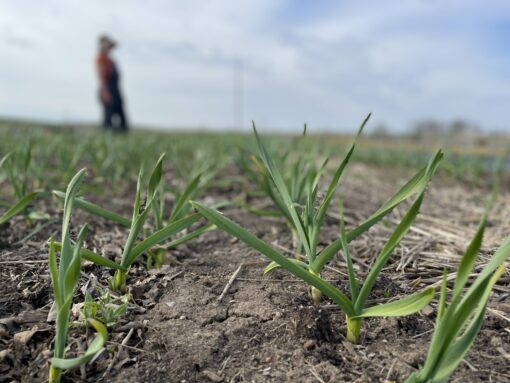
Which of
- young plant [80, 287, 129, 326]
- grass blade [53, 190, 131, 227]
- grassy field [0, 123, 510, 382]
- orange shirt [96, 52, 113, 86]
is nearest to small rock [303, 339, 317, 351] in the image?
grassy field [0, 123, 510, 382]

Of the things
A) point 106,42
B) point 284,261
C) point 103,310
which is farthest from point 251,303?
point 106,42

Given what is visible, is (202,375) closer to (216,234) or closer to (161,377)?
(161,377)

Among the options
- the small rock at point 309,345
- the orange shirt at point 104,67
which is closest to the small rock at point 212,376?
the small rock at point 309,345

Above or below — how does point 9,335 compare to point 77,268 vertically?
below

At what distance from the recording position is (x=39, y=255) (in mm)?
1216

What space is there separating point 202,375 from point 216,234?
0.85 metres

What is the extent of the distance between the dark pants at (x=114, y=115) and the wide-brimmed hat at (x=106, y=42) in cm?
92

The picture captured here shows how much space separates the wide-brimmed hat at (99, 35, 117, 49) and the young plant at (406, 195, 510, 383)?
25.1 feet

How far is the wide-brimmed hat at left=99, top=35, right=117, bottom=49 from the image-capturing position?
7289mm

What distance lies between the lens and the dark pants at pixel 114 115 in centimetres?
784

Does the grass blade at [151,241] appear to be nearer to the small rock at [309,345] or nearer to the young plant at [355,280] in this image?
the young plant at [355,280]

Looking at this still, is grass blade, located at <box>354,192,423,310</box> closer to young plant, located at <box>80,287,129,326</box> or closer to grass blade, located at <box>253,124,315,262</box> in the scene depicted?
grass blade, located at <box>253,124,315,262</box>

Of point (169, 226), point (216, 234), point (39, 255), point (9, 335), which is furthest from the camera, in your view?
point (216, 234)

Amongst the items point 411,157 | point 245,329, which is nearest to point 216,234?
point 245,329
